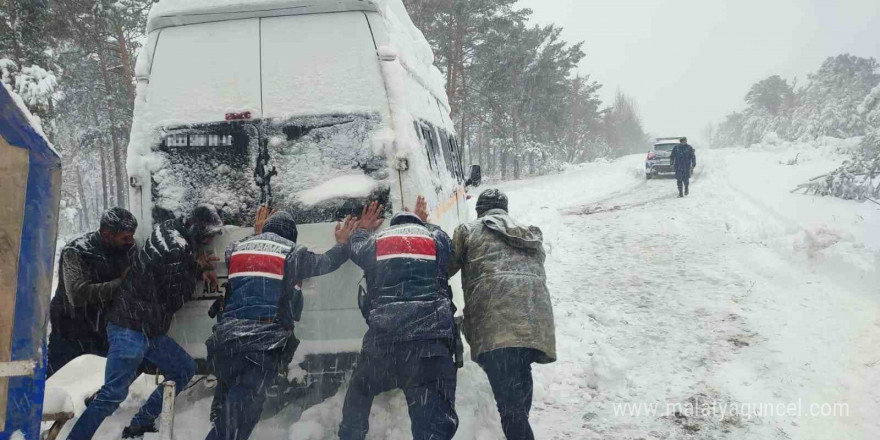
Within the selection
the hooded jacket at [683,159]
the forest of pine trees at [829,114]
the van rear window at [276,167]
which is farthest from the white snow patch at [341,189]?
the hooded jacket at [683,159]

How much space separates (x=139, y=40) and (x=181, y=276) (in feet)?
82.2

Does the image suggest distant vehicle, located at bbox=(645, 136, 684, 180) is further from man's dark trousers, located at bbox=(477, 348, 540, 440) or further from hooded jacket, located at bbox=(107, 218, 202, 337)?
hooded jacket, located at bbox=(107, 218, 202, 337)

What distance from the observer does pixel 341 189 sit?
143 inches

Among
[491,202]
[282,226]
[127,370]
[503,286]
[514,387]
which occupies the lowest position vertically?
[514,387]

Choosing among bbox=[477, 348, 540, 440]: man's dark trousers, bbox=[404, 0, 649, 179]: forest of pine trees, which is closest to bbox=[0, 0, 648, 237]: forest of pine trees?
bbox=[404, 0, 649, 179]: forest of pine trees

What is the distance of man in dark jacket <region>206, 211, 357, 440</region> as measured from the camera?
3.00 m

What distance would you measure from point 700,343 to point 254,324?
4.27 meters

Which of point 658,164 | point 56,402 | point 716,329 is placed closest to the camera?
point 56,402

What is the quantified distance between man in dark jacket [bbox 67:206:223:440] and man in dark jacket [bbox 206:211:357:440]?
507 mm

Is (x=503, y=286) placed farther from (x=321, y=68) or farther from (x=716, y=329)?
(x=716, y=329)

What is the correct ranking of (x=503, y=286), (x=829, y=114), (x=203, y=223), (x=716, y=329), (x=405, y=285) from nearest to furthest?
1. (x=405, y=285)
2. (x=503, y=286)
3. (x=203, y=223)
4. (x=716, y=329)
5. (x=829, y=114)

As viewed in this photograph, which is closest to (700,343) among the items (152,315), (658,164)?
(152,315)

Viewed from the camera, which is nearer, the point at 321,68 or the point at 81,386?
the point at 321,68

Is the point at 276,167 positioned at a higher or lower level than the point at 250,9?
lower
